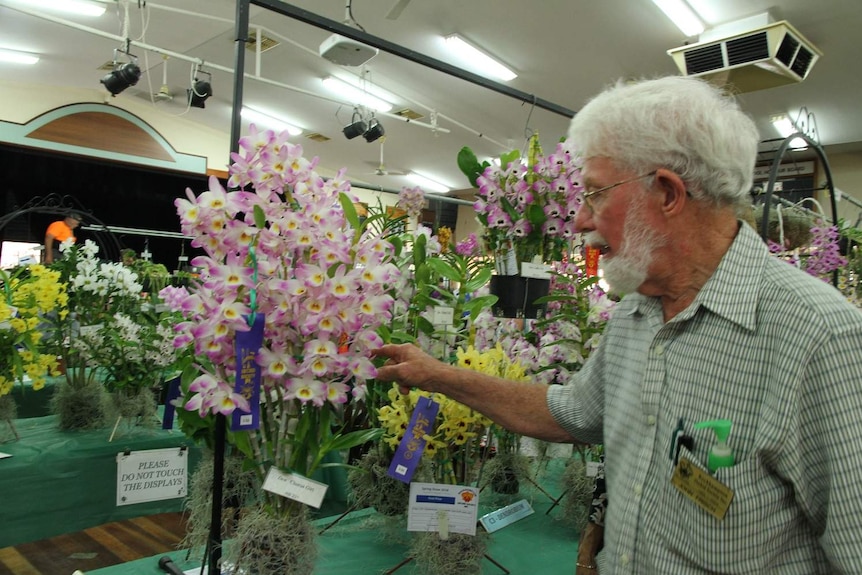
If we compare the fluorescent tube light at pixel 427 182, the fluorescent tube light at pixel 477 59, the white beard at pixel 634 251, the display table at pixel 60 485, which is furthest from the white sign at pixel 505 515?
the fluorescent tube light at pixel 427 182

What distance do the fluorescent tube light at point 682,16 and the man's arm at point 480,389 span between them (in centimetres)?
468

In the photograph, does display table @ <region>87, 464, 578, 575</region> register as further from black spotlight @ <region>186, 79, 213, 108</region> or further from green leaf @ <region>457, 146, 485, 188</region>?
black spotlight @ <region>186, 79, 213, 108</region>

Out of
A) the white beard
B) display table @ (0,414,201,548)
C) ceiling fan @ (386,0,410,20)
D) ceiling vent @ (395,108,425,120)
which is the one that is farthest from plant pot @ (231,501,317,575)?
ceiling vent @ (395,108,425,120)

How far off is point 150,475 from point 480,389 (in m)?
0.87

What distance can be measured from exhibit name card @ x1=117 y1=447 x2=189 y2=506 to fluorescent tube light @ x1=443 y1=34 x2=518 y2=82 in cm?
558

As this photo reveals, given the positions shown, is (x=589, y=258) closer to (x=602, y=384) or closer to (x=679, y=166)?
(x=602, y=384)

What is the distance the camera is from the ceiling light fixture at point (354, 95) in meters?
8.24

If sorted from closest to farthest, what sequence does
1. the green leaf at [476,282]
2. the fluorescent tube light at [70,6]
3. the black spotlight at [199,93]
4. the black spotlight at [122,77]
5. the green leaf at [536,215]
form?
the green leaf at [476,282] → the green leaf at [536,215] → the black spotlight at [122,77] → the fluorescent tube light at [70,6] → the black spotlight at [199,93]

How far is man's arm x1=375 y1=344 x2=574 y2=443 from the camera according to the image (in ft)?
4.25

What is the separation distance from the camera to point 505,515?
170cm

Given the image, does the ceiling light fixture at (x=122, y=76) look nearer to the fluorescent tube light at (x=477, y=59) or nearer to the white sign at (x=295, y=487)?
the fluorescent tube light at (x=477, y=59)

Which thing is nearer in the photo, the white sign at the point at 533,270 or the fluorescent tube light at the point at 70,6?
the white sign at the point at 533,270

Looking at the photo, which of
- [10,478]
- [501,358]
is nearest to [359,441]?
[501,358]

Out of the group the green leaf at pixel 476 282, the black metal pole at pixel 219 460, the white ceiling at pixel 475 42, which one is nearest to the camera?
the black metal pole at pixel 219 460
